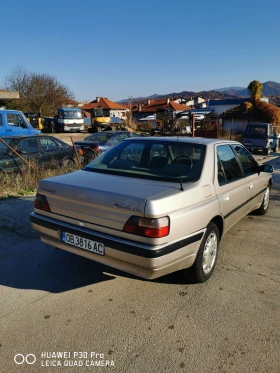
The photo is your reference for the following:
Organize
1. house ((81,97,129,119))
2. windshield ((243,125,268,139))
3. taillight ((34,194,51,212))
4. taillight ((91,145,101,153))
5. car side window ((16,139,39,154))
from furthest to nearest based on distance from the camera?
house ((81,97,129,119))
windshield ((243,125,268,139))
taillight ((91,145,101,153))
car side window ((16,139,39,154))
taillight ((34,194,51,212))

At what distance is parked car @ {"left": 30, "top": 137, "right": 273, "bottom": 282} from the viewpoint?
2611mm

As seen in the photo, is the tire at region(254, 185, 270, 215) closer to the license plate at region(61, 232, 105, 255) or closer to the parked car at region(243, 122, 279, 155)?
the license plate at region(61, 232, 105, 255)

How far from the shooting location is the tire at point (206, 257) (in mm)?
3104

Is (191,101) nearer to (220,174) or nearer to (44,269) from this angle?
(220,174)

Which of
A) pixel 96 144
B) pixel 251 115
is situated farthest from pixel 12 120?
pixel 251 115

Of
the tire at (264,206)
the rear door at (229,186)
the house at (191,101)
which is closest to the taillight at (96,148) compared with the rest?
the tire at (264,206)

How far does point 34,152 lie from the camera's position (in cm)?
851

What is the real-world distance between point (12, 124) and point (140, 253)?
42.8 feet

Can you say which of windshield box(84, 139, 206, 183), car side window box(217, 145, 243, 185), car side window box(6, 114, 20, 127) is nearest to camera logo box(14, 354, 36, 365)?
windshield box(84, 139, 206, 183)

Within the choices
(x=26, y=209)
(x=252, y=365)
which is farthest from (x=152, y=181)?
(x=26, y=209)

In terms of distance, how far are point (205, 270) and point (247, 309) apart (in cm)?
60

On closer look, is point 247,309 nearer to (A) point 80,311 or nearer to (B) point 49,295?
(A) point 80,311

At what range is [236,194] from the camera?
3875mm

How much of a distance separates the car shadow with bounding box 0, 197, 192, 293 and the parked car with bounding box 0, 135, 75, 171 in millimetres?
3686
